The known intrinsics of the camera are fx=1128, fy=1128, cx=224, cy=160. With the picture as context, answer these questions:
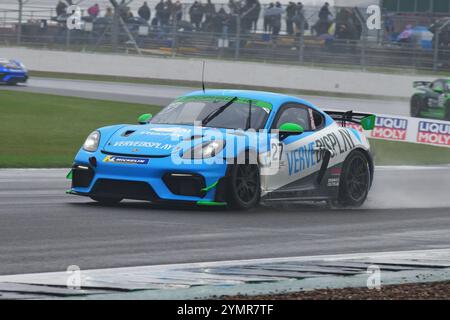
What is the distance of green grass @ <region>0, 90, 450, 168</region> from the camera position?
18859mm

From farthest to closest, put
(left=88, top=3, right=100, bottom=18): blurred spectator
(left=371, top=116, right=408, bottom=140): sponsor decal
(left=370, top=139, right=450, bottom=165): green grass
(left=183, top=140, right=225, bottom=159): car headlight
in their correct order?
(left=88, top=3, right=100, bottom=18): blurred spectator → (left=371, top=116, right=408, bottom=140): sponsor decal → (left=370, top=139, right=450, bottom=165): green grass → (left=183, top=140, right=225, bottom=159): car headlight

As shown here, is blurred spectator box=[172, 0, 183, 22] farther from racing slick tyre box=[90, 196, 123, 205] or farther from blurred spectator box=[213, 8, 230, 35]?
racing slick tyre box=[90, 196, 123, 205]

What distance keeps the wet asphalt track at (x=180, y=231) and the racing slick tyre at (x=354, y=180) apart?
0.73 ft

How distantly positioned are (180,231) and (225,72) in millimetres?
28880

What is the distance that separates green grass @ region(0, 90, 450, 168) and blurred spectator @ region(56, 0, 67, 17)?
27.8 ft

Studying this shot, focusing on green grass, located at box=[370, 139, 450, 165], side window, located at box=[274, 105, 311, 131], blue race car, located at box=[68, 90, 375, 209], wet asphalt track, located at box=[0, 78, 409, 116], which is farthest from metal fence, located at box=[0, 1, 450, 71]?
side window, located at box=[274, 105, 311, 131]

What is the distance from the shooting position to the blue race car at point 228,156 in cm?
1084

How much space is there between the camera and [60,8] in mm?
41250

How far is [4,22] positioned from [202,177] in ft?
110

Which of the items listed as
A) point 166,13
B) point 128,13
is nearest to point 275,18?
point 166,13

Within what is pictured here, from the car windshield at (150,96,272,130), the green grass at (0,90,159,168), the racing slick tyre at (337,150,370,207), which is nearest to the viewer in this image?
the car windshield at (150,96,272,130)

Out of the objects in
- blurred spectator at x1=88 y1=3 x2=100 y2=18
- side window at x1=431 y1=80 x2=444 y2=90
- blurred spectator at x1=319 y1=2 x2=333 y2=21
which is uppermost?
blurred spectator at x1=319 y1=2 x2=333 y2=21
